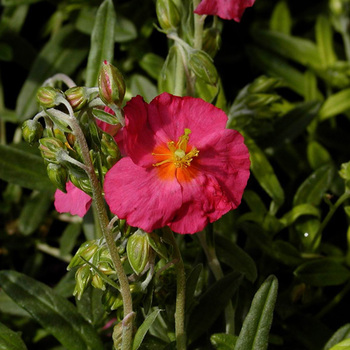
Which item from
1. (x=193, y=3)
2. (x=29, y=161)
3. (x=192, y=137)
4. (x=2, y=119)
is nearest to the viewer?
(x=192, y=137)

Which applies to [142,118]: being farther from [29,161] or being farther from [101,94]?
[29,161]

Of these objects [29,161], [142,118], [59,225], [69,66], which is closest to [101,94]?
[142,118]

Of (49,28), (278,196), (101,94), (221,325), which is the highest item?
(101,94)

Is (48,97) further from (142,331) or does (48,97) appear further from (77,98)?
(142,331)

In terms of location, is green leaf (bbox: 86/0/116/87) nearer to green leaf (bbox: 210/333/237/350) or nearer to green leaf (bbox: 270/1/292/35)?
green leaf (bbox: 210/333/237/350)

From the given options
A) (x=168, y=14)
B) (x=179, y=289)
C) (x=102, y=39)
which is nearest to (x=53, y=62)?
(x=102, y=39)

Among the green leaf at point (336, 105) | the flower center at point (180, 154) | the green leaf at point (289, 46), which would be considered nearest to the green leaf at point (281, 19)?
the green leaf at point (289, 46)
